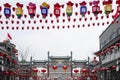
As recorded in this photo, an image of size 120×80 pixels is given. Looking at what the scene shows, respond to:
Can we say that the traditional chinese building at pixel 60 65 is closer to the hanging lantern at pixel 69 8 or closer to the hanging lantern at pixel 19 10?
the hanging lantern at pixel 19 10

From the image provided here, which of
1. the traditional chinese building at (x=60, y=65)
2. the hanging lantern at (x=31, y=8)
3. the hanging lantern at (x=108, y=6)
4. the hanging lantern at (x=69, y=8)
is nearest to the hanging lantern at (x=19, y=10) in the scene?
the hanging lantern at (x=31, y=8)

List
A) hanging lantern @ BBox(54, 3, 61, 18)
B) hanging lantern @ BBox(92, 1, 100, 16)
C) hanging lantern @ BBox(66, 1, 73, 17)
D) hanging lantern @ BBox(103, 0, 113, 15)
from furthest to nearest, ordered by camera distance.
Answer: hanging lantern @ BBox(54, 3, 61, 18), hanging lantern @ BBox(66, 1, 73, 17), hanging lantern @ BBox(92, 1, 100, 16), hanging lantern @ BBox(103, 0, 113, 15)

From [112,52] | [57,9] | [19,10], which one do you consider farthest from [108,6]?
[112,52]

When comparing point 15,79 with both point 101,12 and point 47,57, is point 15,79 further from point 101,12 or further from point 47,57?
point 101,12

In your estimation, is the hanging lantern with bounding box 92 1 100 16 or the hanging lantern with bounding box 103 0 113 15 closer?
the hanging lantern with bounding box 103 0 113 15

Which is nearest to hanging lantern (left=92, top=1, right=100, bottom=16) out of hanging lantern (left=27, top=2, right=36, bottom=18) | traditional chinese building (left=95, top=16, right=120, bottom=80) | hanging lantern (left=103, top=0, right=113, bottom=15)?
hanging lantern (left=103, top=0, right=113, bottom=15)

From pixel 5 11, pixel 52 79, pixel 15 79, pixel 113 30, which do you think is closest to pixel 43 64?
pixel 52 79

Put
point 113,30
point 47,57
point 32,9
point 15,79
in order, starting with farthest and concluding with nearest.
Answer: point 47,57 → point 15,79 → point 113,30 → point 32,9

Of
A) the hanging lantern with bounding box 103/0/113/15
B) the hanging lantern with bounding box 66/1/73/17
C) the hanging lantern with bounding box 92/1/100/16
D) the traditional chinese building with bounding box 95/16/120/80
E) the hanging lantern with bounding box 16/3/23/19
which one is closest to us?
the hanging lantern with bounding box 103/0/113/15

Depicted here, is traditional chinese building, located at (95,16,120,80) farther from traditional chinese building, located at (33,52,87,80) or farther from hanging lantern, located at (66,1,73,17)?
traditional chinese building, located at (33,52,87,80)

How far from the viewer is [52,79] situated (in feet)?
322

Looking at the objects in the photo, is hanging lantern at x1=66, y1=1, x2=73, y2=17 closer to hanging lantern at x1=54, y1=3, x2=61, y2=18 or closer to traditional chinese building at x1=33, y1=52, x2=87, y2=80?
hanging lantern at x1=54, y1=3, x2=61, y2=18

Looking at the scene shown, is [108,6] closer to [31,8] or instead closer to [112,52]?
[31,8]

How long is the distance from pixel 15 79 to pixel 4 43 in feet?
41.1
